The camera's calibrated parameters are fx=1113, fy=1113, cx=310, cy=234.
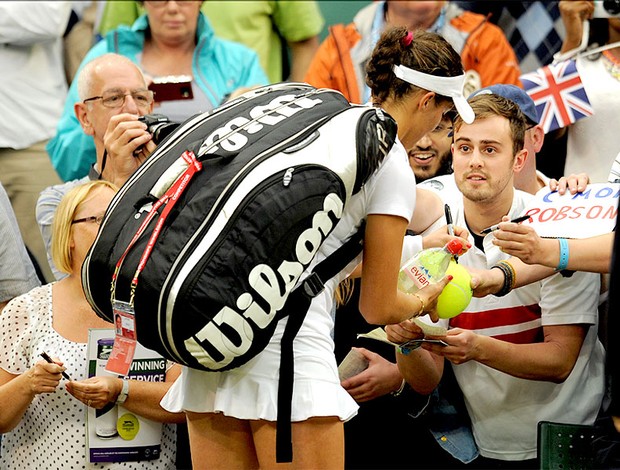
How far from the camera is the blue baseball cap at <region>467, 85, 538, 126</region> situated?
147 inches

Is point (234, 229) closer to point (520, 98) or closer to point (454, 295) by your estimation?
point (454, 295)

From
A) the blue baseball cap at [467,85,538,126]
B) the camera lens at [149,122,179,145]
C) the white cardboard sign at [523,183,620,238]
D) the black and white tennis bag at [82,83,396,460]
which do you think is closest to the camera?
the black and white tennis bag at [82,83,396,460]

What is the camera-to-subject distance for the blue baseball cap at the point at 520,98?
3738mm

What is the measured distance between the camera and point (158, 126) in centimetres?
353

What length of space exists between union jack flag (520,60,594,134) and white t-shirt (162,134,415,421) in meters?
1.59

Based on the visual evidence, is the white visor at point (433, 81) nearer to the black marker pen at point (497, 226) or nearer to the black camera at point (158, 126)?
the black marker pen at point (497, 226)

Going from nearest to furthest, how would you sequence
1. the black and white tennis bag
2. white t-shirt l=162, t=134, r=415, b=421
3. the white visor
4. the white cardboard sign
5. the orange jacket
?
the black and white tennis bag, white t-shirt l=162, t=134, r=415, b=421, the white visor, the white cardboard sign, the orange jacket

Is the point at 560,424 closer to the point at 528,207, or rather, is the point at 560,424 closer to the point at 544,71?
the point at 528,207

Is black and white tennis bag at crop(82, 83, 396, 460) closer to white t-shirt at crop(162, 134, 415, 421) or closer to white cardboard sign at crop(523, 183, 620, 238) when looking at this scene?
white t-shirt at crop(162, 134, 415, 421)

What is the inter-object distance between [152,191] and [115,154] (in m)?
1.10

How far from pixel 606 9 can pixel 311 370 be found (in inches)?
88.6

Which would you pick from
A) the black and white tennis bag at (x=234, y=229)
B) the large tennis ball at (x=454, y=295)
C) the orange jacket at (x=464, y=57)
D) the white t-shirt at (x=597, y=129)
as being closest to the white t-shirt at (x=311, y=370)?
the black and white tennis bag at (x=234, y=229)

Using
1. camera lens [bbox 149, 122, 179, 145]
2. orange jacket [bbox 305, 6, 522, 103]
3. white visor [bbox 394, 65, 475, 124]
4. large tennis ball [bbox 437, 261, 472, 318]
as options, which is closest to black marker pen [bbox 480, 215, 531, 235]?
large tennis ball [bbox 437, 261, 472, 318]

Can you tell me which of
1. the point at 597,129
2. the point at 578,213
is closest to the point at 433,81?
the point at 578,213
